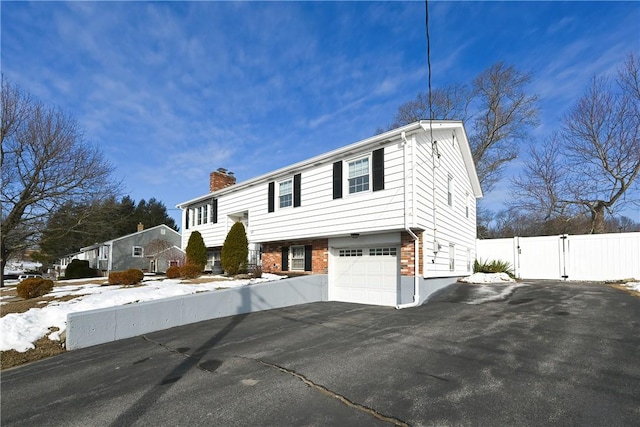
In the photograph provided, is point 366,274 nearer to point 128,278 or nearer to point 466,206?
point 466,206

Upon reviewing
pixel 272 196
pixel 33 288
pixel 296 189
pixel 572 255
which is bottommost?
pixel 33 288

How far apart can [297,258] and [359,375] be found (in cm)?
1019

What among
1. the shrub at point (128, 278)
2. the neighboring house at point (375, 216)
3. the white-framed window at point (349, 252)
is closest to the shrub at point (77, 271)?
the shrub at point (128, 278)

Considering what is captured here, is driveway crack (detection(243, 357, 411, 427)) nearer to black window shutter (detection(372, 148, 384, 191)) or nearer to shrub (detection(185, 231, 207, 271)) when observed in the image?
black window shutter (detection(372, 148, 384, 191))

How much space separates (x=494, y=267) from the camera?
55.1 feet

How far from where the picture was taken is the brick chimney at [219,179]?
21.2 meters

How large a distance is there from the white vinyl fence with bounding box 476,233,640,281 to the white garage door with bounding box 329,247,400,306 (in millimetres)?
9287

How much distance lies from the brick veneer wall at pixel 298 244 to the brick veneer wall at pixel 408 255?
10.7 ft

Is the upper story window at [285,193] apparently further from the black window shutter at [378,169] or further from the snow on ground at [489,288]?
the snow on ground at [489,288]

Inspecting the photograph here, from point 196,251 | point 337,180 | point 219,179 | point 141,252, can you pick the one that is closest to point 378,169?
point 337,180

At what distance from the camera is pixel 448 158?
46.9 feet

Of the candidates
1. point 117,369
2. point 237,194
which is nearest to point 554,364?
point 117,369

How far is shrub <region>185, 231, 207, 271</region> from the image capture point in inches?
737

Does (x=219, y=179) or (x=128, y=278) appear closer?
(x=128, y=278)
